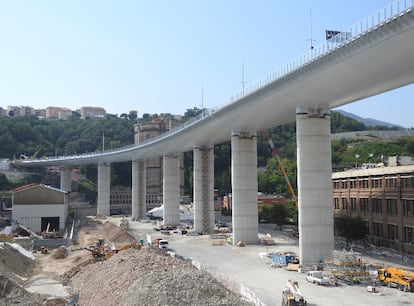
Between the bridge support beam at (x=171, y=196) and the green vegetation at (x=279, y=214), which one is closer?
the green vegetation at (x=279, y=214)

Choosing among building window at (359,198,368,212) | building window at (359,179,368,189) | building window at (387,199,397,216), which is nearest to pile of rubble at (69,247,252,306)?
building window at (387,199,397,216)

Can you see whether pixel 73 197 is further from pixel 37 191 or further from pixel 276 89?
pixel 276 89

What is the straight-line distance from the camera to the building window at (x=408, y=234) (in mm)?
47287

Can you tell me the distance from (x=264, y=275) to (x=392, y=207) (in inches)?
807

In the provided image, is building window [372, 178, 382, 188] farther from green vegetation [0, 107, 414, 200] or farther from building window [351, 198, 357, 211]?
green vegetation [0, 107, 414, 200]

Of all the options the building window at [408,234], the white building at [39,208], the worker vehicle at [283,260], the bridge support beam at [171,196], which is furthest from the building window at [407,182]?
the white building at [39,208]

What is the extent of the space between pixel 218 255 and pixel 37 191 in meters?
41.7

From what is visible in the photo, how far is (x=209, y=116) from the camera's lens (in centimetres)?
5941

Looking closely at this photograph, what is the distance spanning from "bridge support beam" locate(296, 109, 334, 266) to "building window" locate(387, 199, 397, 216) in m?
11.7

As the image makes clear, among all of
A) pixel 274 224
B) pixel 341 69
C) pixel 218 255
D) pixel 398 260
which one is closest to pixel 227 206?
pixel 274 224

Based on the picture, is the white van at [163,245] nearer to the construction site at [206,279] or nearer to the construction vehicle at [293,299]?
the construction site at [206,279]

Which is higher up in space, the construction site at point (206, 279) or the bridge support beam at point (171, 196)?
the bridge support beam at point (171, 196)

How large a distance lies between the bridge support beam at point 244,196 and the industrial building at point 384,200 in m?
12.6

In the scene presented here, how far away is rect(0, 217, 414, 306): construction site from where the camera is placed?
2814 centimetres
